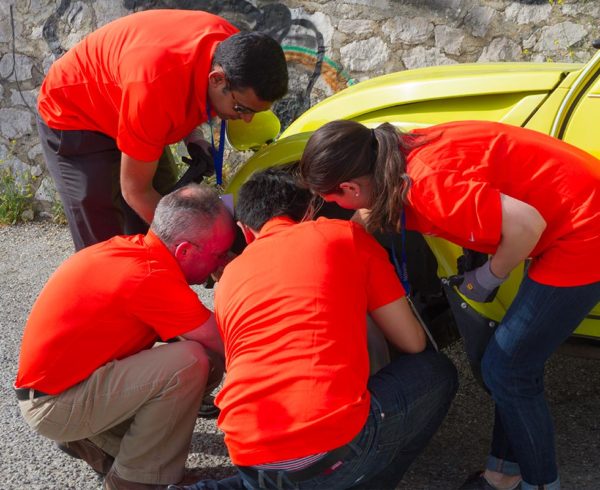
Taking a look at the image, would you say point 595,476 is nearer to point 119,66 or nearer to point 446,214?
point 446,214

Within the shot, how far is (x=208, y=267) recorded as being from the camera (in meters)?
2.87

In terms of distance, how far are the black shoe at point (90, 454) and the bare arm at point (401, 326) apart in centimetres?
115

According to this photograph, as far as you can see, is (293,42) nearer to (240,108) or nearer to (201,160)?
(201,160)

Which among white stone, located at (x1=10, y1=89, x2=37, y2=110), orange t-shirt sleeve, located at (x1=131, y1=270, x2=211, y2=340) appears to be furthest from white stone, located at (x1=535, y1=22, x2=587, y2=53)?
white stone, located at (x1=10, y1=89, x2=37, y2=110)

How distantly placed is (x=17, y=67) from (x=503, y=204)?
16.4 feet

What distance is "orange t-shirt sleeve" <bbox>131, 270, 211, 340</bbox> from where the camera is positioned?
267 cm

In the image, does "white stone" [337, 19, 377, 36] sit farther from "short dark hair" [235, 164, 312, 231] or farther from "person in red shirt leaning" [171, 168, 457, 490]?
"person in red shirt leaning" [171, 168, 457, 490]

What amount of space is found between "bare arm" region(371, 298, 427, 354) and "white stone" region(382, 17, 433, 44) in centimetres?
335

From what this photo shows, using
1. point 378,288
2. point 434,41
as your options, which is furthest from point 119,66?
point 434,41

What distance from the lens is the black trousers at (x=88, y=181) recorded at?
11.3ft

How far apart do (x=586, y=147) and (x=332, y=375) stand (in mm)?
1185

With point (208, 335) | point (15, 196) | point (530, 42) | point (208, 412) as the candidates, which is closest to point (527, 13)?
point (530, 42)

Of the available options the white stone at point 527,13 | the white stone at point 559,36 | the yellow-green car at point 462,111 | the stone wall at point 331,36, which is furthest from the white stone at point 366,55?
the yellow-green car at point 462,111

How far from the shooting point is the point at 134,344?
9.25 ft
